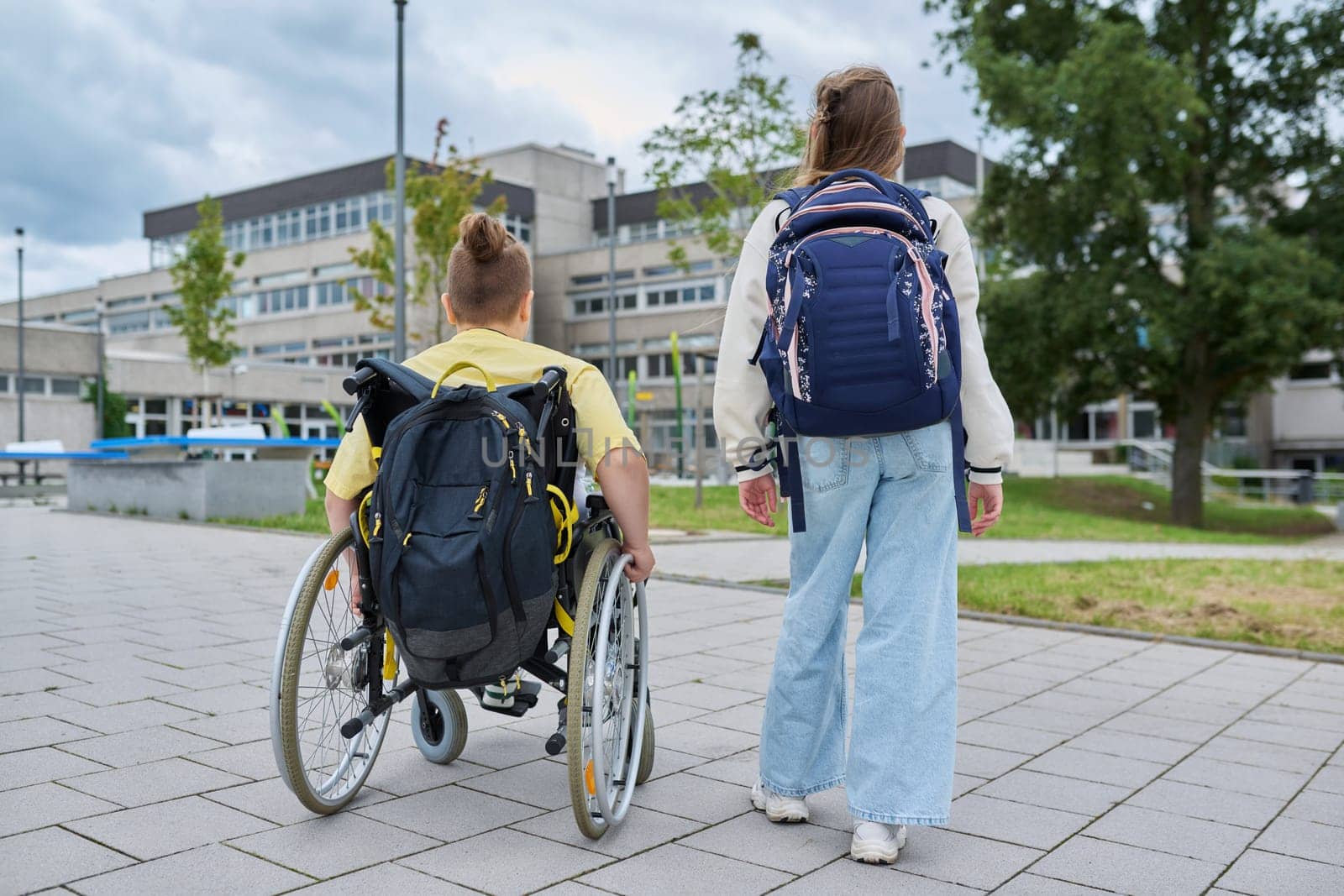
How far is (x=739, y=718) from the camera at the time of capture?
439 cm

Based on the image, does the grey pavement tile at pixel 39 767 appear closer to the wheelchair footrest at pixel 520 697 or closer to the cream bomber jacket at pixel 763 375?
the wheelchair footrest at pixel 520 697

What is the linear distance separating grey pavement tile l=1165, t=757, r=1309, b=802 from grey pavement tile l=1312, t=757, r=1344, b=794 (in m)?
0.04

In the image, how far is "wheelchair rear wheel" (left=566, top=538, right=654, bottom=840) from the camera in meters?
2.79

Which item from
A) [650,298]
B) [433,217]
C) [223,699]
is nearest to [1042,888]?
[223,699]

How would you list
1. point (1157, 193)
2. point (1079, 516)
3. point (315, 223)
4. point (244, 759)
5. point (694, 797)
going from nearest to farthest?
point (694, 797)
point (244, 759)
point (1079, 516)
point (1157, 193)
point (315, 223)

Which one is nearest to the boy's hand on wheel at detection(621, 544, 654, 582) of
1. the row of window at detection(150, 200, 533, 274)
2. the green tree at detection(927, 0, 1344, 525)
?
the green tree at detection(927, 0, 1344, 525)

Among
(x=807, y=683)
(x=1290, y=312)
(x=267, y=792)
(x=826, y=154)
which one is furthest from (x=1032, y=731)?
(x=1290, y=312)

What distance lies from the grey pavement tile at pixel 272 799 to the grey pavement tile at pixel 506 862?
1.54 feet

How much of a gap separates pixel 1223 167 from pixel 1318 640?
2011 centimetres

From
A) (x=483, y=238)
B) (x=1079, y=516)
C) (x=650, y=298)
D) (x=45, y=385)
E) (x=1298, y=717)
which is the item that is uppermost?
(x=650, y=298)

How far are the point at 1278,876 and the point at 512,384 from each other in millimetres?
2253

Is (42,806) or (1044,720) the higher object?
(42,806)

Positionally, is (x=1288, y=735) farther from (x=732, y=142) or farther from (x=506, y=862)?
(x=732, y=142)

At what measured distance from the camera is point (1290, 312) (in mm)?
19891
